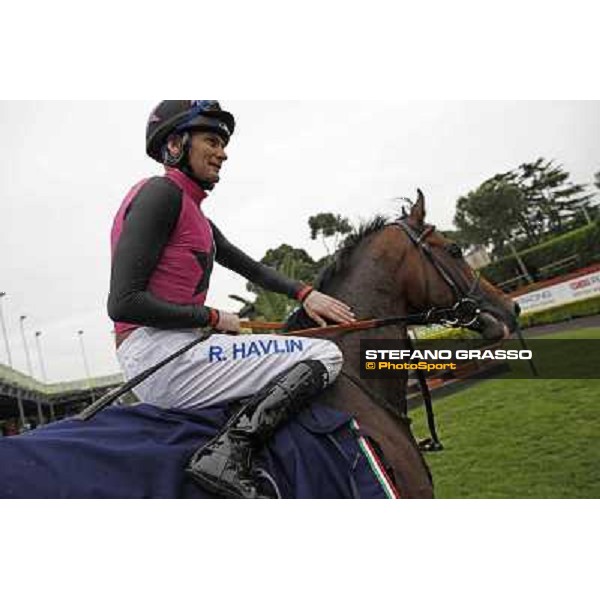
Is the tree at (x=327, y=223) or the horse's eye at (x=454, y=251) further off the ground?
the tree at (x=327, y=223)

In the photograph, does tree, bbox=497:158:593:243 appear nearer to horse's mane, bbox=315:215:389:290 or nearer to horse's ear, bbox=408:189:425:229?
horse's ear, bbox=408:189:425:229

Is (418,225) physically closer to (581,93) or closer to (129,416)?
(581,93)

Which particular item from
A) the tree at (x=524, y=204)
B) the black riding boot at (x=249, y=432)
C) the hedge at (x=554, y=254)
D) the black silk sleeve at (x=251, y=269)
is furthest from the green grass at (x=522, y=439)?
the black riding boot at (x=249, y=432)

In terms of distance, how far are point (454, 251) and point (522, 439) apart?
68.3 inches

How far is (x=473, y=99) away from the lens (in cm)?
298

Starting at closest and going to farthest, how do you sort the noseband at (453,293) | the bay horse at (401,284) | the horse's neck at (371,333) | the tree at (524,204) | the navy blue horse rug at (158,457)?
the navy blue horse rug at (158,457), the horse's neck at (371,333), the bay horse at (401,284), the noseband at (453,293), the tree at (524,204)

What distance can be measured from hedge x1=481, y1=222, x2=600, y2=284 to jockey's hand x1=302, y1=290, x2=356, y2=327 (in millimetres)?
1064

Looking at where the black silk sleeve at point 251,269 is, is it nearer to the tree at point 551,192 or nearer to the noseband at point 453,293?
the noseband at point 453,293

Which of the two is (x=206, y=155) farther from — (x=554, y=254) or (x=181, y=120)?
(x=554, y=254)

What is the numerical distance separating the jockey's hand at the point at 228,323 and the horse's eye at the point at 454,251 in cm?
125

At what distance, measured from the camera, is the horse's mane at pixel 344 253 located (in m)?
2.95

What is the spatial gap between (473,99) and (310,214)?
1.05 meters

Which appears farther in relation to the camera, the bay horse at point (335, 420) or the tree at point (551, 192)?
the tree at point (551, 192)

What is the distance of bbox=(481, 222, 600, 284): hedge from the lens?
10.0 ft
